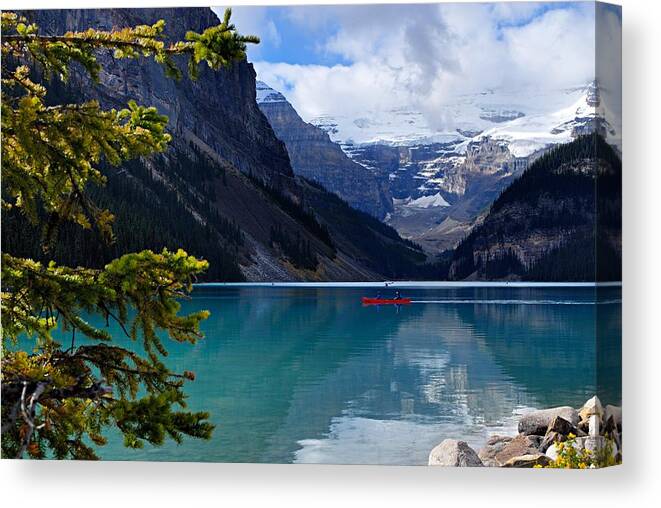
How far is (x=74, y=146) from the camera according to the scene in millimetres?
4508

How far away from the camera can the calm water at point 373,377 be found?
768 centimetres

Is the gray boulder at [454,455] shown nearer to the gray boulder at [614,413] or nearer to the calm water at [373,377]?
the calm water at [373,377]

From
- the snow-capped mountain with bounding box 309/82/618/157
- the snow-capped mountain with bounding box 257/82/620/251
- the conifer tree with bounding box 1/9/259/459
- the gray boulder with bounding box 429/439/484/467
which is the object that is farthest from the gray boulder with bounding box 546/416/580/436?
the conifer tree with bounding box 1/9/259/459

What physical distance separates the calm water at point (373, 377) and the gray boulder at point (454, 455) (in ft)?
1.20

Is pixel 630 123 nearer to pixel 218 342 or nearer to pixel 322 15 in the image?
pixel 322 15

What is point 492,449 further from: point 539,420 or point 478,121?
point 478,121

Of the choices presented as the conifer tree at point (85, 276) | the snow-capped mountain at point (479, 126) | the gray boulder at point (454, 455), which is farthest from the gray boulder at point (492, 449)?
the conifer tree at point (85, 276)

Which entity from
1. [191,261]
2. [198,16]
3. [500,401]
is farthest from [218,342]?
[191,261]

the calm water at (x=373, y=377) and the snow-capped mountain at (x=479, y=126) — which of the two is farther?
the snow-capped mountain at (x=479, y=126)

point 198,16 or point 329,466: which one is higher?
point 198,16

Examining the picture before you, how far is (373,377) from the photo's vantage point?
11.7 metres

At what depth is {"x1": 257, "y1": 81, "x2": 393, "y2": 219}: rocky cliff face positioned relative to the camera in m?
12.7

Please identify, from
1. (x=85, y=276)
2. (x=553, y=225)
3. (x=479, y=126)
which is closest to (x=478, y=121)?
(x=479, y=126)

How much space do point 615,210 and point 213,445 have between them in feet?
13.8
